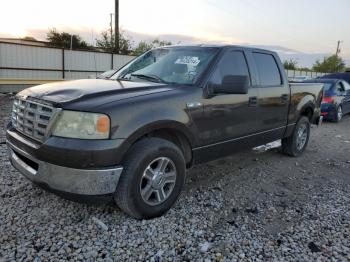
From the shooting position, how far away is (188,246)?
2.93 m

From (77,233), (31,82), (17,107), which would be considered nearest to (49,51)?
(31,82)

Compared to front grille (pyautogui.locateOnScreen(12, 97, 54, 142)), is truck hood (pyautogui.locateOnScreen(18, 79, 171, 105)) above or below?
above

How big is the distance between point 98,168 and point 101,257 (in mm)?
720

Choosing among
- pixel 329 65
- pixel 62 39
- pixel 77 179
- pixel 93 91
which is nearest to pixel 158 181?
pixel 77 179

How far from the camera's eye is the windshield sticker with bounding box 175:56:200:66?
4.00 meters

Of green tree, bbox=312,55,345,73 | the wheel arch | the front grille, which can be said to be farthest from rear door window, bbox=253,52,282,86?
green tree, bbox=312,55,345,73

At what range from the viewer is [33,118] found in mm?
3129

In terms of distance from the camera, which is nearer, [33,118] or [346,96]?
[33,118]

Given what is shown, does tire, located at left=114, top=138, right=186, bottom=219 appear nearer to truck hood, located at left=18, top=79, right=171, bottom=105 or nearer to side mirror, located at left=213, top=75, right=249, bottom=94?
truck hood, located at left=18, top=79, right=171, bottom=105

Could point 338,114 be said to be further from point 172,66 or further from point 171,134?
point 171,134

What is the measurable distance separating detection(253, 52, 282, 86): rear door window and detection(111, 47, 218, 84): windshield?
0.95m

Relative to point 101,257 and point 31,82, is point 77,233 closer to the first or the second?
point 101,257

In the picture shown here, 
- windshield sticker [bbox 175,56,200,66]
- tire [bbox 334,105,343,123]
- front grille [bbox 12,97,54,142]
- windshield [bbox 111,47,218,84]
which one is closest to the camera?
front grille [bbox 12,97,54,142]

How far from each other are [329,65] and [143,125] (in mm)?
68944
